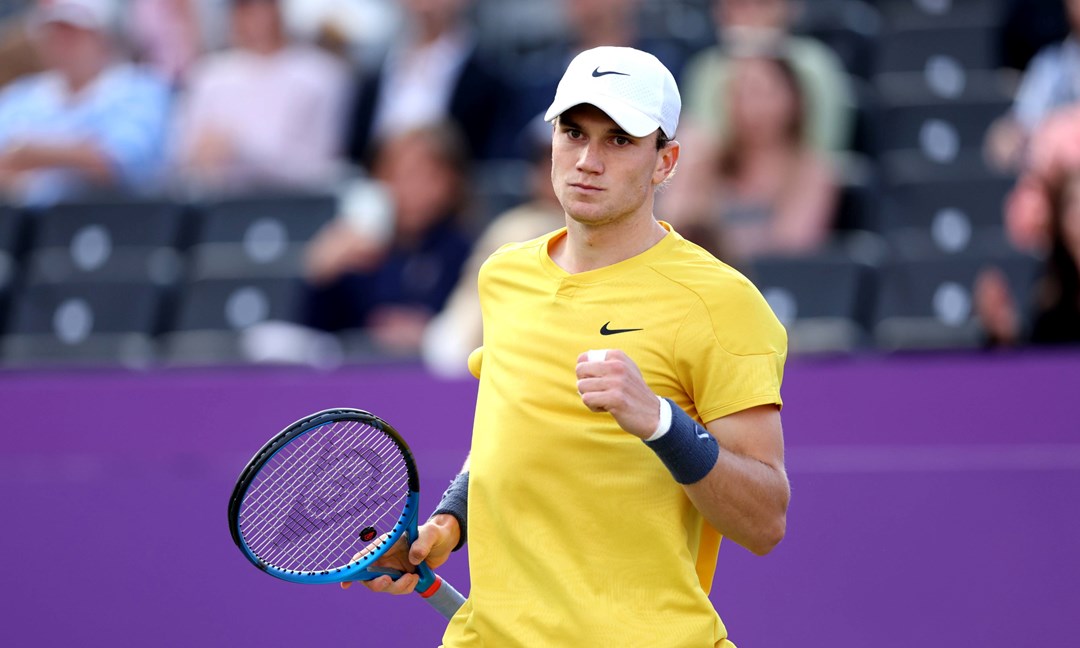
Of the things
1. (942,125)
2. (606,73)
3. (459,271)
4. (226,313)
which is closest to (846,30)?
(942,125)

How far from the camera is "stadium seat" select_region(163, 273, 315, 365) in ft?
19.5

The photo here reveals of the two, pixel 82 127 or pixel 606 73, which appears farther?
pixel 82 127

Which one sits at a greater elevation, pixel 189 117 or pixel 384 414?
pixel 189 117

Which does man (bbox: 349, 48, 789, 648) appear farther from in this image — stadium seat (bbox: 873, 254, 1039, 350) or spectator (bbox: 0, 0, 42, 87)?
spectator (bbox: 0, 0, 42, 87)

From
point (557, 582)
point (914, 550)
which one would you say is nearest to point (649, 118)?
point (557, 582)

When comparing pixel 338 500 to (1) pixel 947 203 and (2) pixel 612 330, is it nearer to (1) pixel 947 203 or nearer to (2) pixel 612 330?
(2) pixel 612 330

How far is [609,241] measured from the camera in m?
2.56

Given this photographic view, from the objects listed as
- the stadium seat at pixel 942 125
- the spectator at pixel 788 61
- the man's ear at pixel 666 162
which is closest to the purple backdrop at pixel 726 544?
the spectator at pixel 788 61

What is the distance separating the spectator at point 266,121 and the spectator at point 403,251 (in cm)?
88

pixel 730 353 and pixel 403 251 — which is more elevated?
pixel 730 353

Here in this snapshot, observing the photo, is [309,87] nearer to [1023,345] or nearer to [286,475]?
[1023,345]

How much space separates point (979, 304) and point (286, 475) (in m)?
2.84

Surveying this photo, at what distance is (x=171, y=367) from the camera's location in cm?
545

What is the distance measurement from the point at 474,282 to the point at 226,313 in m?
1.15
